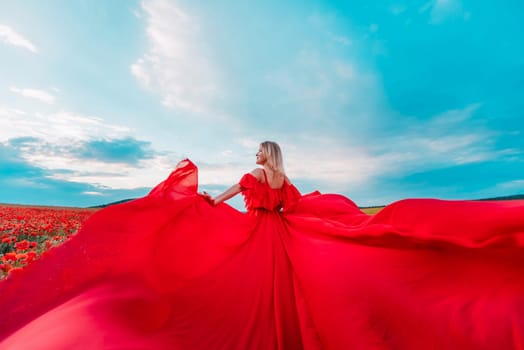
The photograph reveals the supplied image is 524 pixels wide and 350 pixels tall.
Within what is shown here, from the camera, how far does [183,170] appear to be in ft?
14.8

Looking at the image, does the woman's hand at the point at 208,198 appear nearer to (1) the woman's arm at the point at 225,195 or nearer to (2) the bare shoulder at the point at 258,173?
(1) the woman's arm at the point at 225,195

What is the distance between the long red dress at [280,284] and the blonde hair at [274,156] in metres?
1.24

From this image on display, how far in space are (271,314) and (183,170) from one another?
2438 millimetres

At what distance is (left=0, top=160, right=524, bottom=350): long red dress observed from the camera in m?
2.20

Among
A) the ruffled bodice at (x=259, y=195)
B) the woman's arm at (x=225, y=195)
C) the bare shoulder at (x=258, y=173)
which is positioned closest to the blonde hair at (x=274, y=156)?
the bare shoulder at (x=258, y=173)

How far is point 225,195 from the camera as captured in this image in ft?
15.4

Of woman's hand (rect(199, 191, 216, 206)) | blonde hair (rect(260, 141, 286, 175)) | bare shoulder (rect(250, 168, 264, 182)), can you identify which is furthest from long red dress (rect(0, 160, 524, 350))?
blonde hair (rect(260, 141, 286, 175))

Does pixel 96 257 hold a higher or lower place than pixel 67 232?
lower

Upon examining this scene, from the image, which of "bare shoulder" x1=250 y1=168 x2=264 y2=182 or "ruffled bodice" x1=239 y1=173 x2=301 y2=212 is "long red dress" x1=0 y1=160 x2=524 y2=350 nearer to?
"ruffled bodice" x1=239 y1=173 x2=301 y2=212

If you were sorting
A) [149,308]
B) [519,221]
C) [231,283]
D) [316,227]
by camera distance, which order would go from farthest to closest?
[316,227], [231,283], [149,308], [519,221]

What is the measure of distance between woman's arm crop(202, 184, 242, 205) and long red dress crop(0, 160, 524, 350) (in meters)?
0.54

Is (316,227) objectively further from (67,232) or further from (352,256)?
(67,232)

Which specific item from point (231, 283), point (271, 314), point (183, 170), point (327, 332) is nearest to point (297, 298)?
point (271, 314)

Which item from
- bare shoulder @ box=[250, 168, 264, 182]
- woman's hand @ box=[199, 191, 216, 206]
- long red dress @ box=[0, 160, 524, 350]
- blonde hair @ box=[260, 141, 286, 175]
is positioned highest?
blonde hair @ box=[260, 141, 286, 175]
